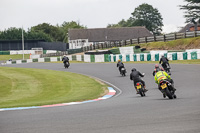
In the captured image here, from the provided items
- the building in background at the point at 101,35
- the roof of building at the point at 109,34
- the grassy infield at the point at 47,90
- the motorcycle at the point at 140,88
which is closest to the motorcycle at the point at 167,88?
the motorcycle at the point at 140,88

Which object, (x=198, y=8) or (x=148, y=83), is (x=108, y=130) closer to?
(x=148, y=83)

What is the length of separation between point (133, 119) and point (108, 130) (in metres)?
1.34

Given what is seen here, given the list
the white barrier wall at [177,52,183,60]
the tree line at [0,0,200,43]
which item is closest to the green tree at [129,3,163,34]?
the tree line at [0,0,200,43]

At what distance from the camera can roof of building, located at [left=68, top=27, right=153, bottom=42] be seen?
118000 millimetres

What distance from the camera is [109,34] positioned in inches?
4712

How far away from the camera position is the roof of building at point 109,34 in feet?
387

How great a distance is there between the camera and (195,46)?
1891 inches

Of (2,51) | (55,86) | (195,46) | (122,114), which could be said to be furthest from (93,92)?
(2,51)

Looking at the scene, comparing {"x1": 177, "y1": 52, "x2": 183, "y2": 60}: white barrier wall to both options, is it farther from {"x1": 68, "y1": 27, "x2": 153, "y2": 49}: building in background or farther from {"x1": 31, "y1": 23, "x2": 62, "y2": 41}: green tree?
{"x1": 31, "y1": 23, "x2": 62, "y2": 41}: green tree

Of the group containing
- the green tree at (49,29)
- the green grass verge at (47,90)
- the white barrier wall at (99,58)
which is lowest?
the green grass verge at (47,90)

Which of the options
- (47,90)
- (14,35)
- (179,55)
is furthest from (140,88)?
(14,35)

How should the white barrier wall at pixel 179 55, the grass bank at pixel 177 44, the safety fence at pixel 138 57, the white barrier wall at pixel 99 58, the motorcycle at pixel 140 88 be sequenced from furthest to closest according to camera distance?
1. the white barrier wall at pixel 99 58
2. the grass bank at pixel 177 44
3. the white barrier wall at pixel 179 55
4. the safety fence at pixel 138 57
5. the motorcycle at pixel 140 88

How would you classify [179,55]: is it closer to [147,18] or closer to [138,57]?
[138,57]

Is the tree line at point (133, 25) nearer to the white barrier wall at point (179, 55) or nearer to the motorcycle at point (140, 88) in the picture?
the white barrier wall at point (179, 55)
